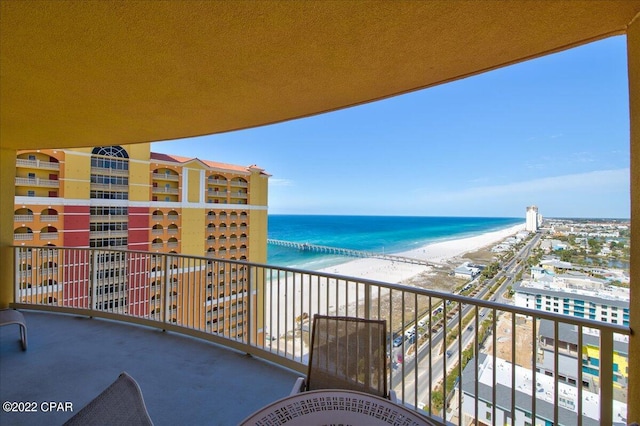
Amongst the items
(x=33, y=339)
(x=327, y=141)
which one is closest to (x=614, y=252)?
(x=33, y=339)

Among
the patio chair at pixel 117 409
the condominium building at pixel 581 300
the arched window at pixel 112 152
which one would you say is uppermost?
the arched window at pixel 112 152

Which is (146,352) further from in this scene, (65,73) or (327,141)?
(327,141)

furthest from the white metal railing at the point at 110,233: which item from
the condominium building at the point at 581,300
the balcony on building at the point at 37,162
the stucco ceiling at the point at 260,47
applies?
the condominium building at the point at 581,300

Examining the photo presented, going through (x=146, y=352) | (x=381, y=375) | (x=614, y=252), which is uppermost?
(x=614, y=252)

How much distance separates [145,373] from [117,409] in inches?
81.6

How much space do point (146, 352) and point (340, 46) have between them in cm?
369

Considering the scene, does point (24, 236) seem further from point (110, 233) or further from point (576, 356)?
point (576, 356)

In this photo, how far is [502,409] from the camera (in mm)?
2025

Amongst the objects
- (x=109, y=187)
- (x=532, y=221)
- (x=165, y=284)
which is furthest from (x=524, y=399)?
(x=109, y=187)

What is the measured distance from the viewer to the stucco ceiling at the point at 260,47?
136 cm

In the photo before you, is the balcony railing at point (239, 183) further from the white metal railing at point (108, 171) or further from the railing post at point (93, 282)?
the railing post at point (93, 282)

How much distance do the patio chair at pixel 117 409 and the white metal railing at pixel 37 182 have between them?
50.6 ft

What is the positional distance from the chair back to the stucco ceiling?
5.61 feet

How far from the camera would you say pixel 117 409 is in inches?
42.9
